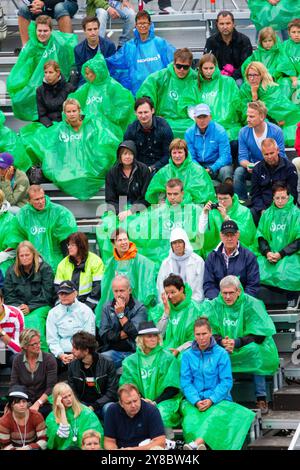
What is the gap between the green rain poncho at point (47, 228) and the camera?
51.6 ft

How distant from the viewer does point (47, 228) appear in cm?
1572

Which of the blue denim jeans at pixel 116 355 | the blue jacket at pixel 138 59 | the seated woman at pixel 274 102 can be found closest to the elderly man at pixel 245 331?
the blue denim jeans at pixel 116 355

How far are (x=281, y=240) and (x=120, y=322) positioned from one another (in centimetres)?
177

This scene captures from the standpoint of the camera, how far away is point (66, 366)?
576 inches

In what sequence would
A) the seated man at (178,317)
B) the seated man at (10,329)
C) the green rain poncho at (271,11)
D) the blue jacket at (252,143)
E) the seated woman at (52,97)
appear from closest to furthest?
the seated man at (178,317), the seated man at (10,329), the blue jacket at (252,143), the seated woman at (52,97), the green rain poncho at (271,11)

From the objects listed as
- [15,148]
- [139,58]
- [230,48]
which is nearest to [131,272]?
[15,148]

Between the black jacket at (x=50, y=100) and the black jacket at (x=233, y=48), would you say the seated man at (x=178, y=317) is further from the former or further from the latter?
the black jacket at (x=233, y=48)

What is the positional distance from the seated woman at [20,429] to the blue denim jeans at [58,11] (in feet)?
20.9

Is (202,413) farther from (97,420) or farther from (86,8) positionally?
(86,8)

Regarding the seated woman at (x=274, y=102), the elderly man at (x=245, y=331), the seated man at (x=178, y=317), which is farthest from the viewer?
the seated woman at (x=274, y=102)

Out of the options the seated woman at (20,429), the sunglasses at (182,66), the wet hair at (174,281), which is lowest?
the seated woman at (20,429)

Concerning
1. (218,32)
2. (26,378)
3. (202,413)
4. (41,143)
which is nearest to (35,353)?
(26,378)

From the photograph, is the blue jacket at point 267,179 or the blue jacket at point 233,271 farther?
the blue jacket at point 267,179

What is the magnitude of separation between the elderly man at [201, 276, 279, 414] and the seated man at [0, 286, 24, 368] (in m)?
1.73
